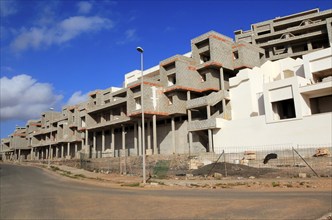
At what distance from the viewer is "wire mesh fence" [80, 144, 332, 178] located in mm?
24770

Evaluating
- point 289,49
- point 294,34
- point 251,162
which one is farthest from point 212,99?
point 294,34

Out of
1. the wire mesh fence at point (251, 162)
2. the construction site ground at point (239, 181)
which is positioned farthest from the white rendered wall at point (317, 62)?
the construction site ground at point (239, 181)

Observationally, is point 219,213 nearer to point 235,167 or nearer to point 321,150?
point 235,167

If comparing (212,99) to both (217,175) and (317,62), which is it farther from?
(217,175)

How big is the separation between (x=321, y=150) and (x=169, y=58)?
2583cm

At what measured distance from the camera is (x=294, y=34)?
67.1m

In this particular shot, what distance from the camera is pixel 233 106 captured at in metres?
41.9

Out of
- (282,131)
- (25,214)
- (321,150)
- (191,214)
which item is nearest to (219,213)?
(191,214)

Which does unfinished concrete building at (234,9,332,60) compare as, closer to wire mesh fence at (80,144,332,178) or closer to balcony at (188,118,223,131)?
balcony at (188,118,223,131)

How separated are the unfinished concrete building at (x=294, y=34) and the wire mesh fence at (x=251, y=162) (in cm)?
3857

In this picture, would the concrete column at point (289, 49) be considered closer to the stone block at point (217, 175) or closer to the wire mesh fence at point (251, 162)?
the wire mesh fence at point (251, 162)

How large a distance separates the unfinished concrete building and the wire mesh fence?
127ft

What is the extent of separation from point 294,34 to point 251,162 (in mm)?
47540

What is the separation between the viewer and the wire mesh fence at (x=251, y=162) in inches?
975
